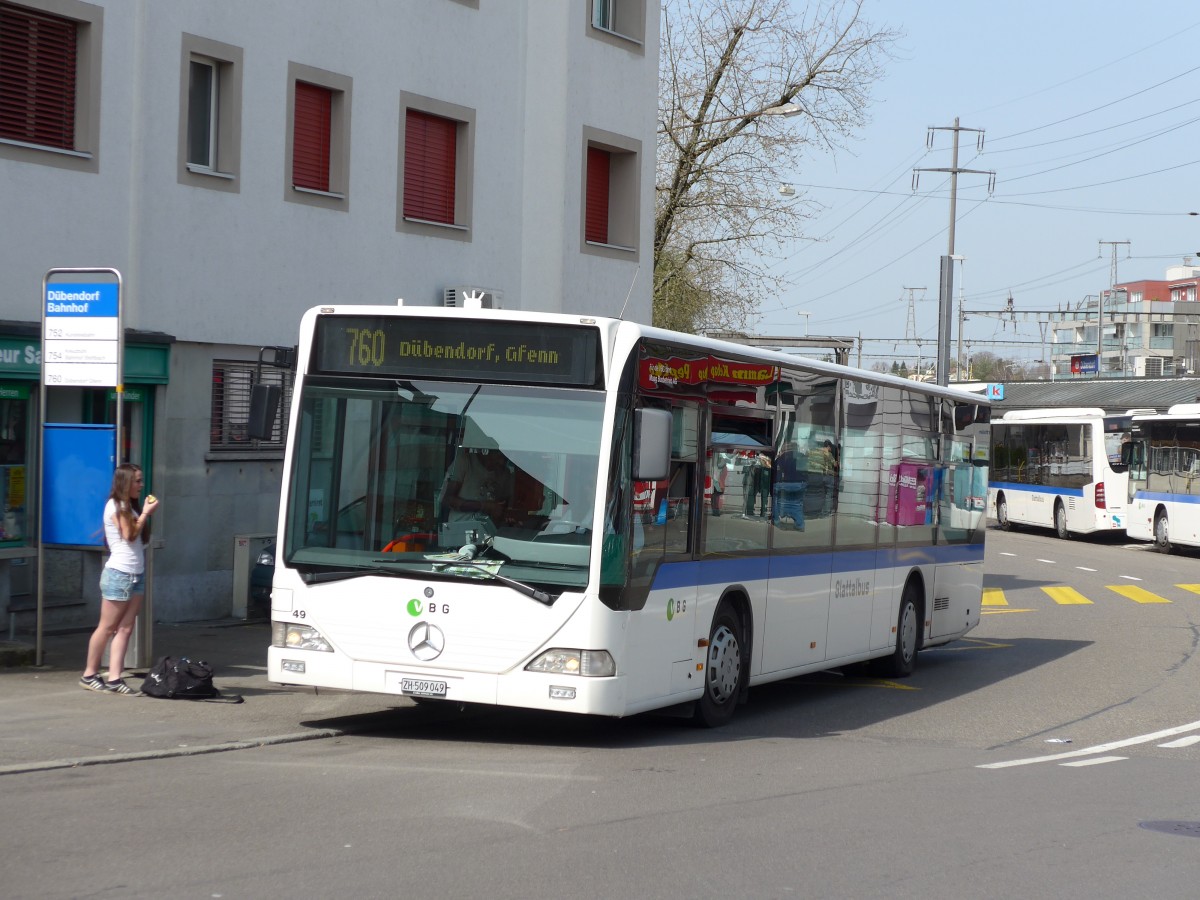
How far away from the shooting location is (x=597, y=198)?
24188 mm

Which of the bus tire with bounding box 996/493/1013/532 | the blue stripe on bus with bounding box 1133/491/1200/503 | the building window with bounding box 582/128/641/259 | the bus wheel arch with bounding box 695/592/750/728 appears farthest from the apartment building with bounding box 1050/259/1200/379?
the bus wheel arch with bounding box 695/592/750/728

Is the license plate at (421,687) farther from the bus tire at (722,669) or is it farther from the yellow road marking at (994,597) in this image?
the yellow road marking at (994,597)

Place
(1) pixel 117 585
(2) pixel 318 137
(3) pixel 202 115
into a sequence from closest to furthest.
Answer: (1) pixel 117 585 → (3) pixel 202 115 → (2) pixel 318 137

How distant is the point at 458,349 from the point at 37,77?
717 centimetres

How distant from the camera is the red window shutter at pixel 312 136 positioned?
61.0ft

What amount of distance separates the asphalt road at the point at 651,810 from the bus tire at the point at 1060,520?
30.7 metres

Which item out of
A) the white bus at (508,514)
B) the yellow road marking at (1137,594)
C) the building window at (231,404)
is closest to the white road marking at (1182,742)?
the white bus at (508,514)

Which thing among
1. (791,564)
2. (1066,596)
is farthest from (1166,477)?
(791,564)

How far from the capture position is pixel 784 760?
10320mm

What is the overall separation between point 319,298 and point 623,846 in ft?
40.9

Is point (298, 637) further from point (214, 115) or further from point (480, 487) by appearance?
point (214, 115)

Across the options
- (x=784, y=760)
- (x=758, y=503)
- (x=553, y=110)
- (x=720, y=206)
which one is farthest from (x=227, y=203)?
(x=720, y=206)

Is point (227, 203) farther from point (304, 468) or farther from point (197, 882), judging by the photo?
point (197, 882)

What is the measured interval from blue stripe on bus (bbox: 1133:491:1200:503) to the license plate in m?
29.2
